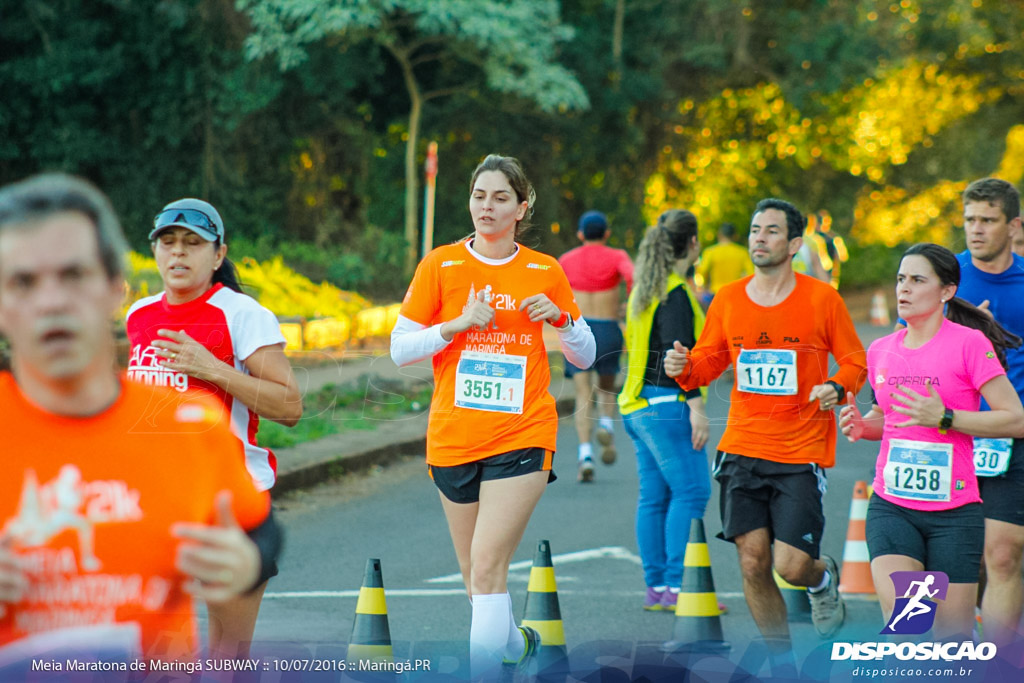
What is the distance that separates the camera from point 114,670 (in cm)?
246

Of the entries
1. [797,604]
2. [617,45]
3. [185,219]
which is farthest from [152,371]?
[617,45]

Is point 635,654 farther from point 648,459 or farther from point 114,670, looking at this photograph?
point 114,670

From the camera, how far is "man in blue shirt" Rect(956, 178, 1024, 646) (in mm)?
5301

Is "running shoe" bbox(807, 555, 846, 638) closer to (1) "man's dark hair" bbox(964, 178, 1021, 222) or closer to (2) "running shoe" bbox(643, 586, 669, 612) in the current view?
(2) "running shoe" bbox(643, 586, 669, 612)

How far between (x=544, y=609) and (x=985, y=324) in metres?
2.18

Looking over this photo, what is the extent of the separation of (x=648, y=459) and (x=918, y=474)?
88.6 inches

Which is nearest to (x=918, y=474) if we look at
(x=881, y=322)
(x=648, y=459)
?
(x=648, y=459)

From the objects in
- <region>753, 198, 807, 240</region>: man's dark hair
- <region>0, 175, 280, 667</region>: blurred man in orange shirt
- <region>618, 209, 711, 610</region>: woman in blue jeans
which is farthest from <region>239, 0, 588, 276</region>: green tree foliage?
<region>0, 175, 280, 667</region>: blurred man in orange shirt

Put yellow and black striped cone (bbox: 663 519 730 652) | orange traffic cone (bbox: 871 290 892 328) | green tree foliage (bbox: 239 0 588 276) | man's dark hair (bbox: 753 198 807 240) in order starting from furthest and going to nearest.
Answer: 1. orange traffic cone (bbox: 871 290 892 328)
2. green tree foliage (bbox: 239 0 588 276)
3. yellow and black striped cone (bbox: 663 519 730 652)
4. man's dark hair (bbox: 753 198 807 240)

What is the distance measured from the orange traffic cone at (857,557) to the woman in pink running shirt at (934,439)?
242 centimetres

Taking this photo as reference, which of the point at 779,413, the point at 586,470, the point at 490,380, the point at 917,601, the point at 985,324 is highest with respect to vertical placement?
the point at 985,324

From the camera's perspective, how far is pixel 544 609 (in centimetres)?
539

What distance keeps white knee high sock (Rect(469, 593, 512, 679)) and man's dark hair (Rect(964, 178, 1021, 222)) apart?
275 centimetres

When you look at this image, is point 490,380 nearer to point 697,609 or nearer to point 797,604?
point 697,609
